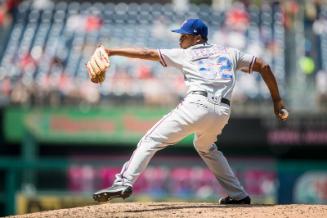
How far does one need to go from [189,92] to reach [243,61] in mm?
563

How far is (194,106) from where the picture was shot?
271 inches

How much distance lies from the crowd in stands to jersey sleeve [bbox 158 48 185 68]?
6536 millimetres

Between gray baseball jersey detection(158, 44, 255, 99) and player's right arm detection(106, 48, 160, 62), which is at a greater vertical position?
player's right arm detection(106, 48, 160, 62)

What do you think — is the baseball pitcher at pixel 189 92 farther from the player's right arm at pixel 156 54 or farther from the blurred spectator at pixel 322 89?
the blurred spectator at pixel 322 89

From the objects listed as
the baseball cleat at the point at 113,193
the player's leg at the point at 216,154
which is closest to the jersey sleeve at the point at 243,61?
the player's leg at the point at 216,154

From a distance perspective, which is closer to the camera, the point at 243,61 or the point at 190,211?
the point at 190,211

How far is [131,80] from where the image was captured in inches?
586

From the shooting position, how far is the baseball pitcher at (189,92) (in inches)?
270

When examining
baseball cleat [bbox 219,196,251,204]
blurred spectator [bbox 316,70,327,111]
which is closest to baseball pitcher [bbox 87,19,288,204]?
baseball cleat [bbox 219,196,251,204]

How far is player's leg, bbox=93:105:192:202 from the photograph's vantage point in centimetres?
684

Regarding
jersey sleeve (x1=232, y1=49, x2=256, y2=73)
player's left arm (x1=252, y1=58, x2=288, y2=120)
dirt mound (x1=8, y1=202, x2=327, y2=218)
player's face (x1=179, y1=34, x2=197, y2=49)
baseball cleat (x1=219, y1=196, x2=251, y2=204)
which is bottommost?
dirt mound (x1=8, y1=202, x2=327, y2=218)

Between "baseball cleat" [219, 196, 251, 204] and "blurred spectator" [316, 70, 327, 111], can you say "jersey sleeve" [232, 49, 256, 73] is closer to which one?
"baseball cleat" [219, 196, 251, 204]

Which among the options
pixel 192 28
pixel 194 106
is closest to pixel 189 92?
pixel 194 106

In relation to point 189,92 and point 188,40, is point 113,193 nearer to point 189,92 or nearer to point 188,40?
point 189,92
